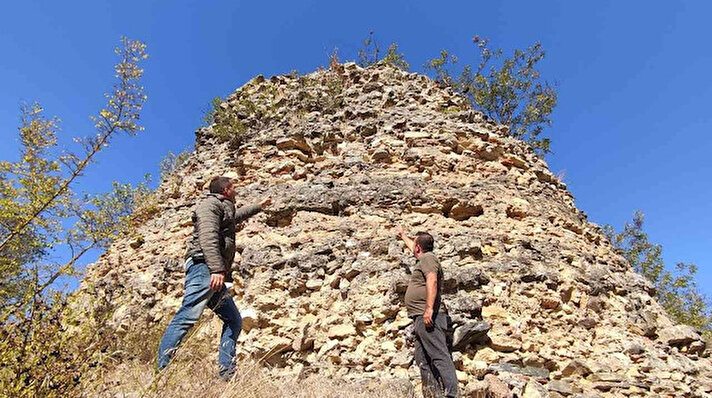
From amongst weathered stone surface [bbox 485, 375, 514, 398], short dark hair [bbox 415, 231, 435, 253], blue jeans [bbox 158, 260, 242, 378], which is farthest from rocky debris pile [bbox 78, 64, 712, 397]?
blue jeans [bbox 158, 260, 242, 378]

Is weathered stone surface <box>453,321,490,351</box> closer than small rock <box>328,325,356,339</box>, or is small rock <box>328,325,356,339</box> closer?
weathered stone surface <box>453,321,490,351</box>

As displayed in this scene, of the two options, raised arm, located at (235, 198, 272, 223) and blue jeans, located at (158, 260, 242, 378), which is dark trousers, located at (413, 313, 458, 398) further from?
raised arm, located at (235, 198, 272, 223)

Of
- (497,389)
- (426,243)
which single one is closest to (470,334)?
(497,389)

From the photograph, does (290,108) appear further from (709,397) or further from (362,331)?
(709,397)

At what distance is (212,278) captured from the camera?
12.6 feet

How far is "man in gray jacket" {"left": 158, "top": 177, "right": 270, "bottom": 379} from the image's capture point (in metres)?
3.72

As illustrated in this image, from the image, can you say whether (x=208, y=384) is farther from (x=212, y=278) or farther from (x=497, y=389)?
(x=497, y=389)

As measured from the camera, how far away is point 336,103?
9.79 meters

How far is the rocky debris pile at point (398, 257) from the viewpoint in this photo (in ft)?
16.5

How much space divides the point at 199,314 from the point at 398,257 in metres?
3.11

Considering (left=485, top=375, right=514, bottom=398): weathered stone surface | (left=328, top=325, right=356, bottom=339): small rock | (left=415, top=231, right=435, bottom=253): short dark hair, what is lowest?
(left=485, top=375, right=514, bottom=398): weathered stone surface

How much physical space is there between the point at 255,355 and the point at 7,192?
418 cm

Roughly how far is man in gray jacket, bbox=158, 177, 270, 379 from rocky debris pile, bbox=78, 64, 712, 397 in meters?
1.15

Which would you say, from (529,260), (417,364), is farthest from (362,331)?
(529,260)
